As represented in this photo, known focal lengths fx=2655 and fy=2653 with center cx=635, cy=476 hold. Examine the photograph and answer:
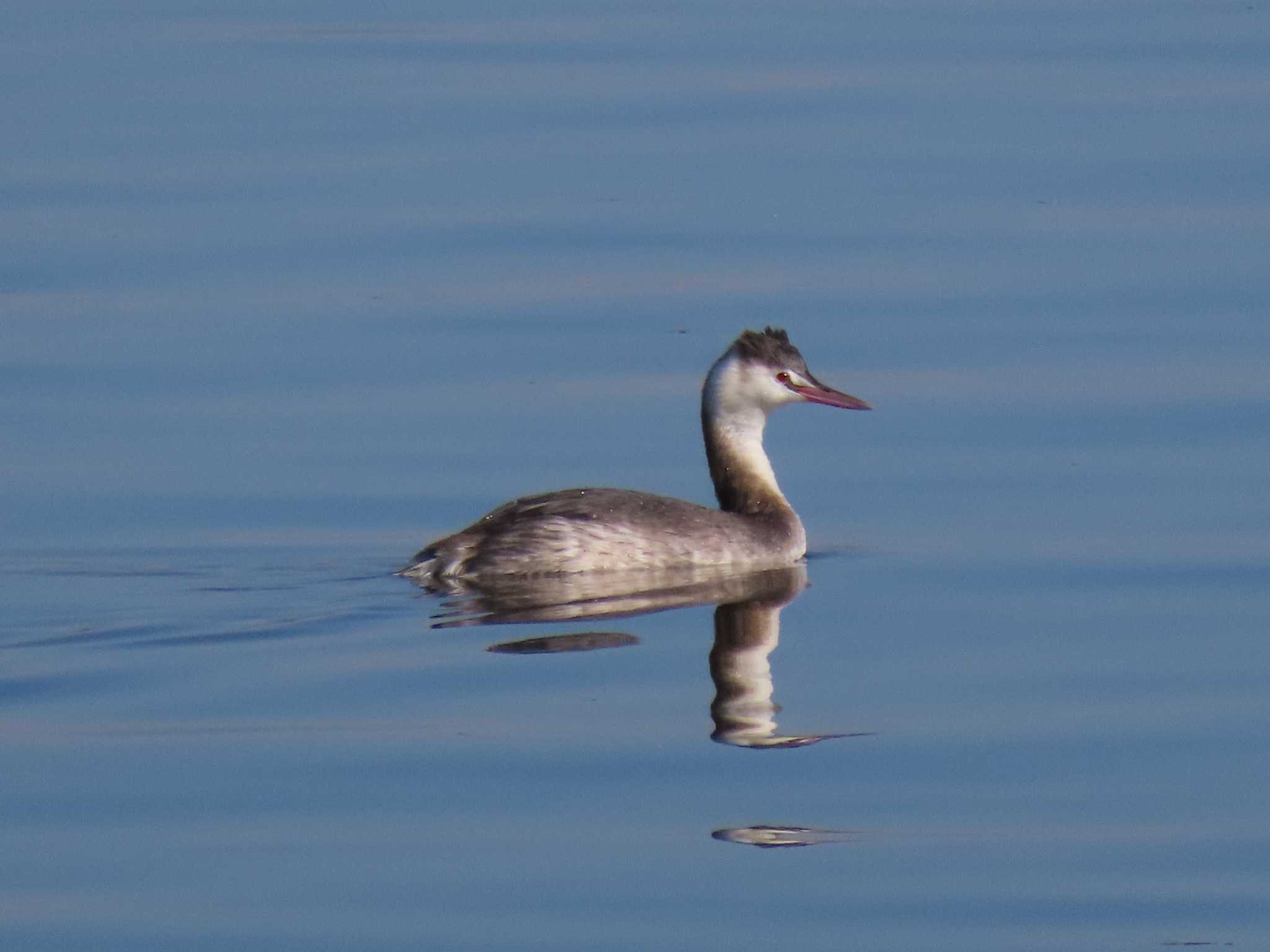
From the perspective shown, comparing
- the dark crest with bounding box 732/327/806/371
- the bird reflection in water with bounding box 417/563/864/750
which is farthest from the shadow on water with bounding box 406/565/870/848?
the dark crest with bounding box 732/327/806/371

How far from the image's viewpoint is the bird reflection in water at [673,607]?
905cm

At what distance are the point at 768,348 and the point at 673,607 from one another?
6.44 feet

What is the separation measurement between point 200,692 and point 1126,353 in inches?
261

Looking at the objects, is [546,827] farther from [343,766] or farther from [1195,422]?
[1195,422]

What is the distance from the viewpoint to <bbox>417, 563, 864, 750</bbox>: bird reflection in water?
9055 mm

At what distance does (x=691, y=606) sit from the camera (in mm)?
10766

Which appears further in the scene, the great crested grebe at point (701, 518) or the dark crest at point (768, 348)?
the dark crest at point (768, 348)

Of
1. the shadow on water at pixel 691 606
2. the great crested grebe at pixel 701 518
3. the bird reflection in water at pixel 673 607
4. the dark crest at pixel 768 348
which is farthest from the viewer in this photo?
the dark crest at pixel 768 348

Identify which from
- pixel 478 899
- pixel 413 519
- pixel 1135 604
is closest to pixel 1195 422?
pixel 1135 604

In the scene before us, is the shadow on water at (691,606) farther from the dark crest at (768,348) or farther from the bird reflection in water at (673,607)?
the dark crest at (768,348)

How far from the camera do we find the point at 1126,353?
14141 mm

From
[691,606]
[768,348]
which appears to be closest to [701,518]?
[691,606]

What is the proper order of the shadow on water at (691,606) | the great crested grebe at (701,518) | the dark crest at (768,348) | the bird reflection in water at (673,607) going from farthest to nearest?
the dark crest at (768,348), the great crested grebe at (701,518), the bird reflection in water at (673,607), the shadow on water at (691,606)

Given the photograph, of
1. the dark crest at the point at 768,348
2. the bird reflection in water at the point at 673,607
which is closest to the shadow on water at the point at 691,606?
the bird reflection in water at the point at 673,607
